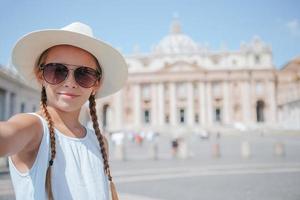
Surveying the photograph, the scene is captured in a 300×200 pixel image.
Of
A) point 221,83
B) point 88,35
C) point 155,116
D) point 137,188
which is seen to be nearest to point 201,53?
point 221,83

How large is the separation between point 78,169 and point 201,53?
199ft

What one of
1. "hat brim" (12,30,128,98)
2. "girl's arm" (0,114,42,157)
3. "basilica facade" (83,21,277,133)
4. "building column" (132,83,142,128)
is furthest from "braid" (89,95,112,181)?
"building column" (132,83,142,128)

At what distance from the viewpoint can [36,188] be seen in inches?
53.6

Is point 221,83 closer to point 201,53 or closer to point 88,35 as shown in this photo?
point 201,53

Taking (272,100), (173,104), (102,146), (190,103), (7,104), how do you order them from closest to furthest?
1. (102,146)
2. (7,104)
3. (272,100)
4. (190,103)
5. (173,104)

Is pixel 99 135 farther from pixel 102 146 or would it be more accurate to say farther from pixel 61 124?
pixel 61 124

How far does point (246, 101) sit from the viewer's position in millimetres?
55188

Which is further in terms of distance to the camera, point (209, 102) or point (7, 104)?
point (209, 102)

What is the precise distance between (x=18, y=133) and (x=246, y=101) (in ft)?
186

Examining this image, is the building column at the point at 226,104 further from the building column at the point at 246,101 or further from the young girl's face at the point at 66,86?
the young girl's face at the point at 66,86

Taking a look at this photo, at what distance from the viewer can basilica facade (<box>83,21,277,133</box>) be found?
55.6m

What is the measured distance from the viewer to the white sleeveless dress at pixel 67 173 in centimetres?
137

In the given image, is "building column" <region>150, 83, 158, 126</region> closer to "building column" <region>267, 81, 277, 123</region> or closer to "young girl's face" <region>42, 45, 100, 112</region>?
"building column" <region>267, 81, 277, 123</region>

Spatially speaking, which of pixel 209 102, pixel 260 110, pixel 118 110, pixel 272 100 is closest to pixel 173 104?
pixel 209 102
